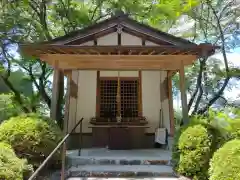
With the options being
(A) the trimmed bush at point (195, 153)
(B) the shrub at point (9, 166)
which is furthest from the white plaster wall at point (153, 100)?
(B) the shrub at point (9, 166)

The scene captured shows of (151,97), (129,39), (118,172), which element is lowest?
(118,172)

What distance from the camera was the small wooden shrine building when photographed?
713cm

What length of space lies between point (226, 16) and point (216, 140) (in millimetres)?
10362

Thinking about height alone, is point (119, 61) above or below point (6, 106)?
above

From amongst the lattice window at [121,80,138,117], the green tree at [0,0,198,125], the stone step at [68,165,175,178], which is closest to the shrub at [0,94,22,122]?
the green tree at [0,0,198,125]

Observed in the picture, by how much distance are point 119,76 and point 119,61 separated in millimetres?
1935

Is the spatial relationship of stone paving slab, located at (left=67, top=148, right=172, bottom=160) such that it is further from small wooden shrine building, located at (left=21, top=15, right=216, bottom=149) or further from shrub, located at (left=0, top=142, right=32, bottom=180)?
shrub, located at (left=0, top=142, right=32, bottom=180)

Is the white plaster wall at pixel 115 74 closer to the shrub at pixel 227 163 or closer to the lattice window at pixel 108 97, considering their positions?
the lattice window at pixel 108 97

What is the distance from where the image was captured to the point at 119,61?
798 centimetres

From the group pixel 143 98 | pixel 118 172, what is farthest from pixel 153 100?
pixel 118 172

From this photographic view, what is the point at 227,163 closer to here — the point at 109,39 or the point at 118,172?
the point at 118,172

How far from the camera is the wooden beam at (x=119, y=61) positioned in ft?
25.1

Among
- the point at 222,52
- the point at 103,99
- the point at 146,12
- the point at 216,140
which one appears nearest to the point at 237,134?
the point at 216,140

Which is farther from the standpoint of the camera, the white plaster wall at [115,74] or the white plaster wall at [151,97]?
the white plaster wall at [115,74]
